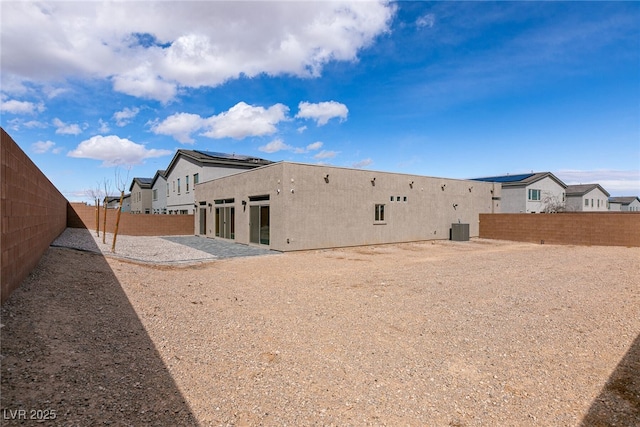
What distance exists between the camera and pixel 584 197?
44.1 metres

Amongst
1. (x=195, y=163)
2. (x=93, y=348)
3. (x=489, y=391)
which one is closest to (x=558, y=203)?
(x=195, y=163)

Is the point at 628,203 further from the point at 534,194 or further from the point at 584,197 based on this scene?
the point at 534,194

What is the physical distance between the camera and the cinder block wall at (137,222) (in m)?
26.0

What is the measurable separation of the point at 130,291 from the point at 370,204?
14845mm

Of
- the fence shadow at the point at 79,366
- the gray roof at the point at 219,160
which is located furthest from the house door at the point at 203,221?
the fence shadow at the point at 79,366

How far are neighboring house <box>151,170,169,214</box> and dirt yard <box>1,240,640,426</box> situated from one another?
30.0 metres

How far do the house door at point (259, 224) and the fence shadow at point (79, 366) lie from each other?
1215 centimetres

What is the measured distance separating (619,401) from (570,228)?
2230 cm

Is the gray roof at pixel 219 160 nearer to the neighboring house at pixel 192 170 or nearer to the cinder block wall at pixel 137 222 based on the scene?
the neighboring house at pixel 192 170

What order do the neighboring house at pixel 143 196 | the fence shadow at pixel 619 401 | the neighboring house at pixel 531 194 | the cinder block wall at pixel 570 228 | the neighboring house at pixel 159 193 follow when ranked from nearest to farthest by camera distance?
the fence shadow at pixel 619 401 → the cinder block wall at pixel 570 228 → the neighboring house at pixel 531 194 → the neighboring house at pixel 159 193 → the neighboring house at pixel 143 196

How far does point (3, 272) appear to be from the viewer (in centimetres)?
488

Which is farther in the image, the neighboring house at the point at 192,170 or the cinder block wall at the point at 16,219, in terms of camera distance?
the neighboring house at the point at 192,170

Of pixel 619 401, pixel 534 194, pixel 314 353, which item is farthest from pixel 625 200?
pixel 314 353

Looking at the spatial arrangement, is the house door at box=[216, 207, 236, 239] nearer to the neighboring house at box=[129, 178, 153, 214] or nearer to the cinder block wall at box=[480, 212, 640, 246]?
the cinder block wall at box=[480, 212, 640, 246]
